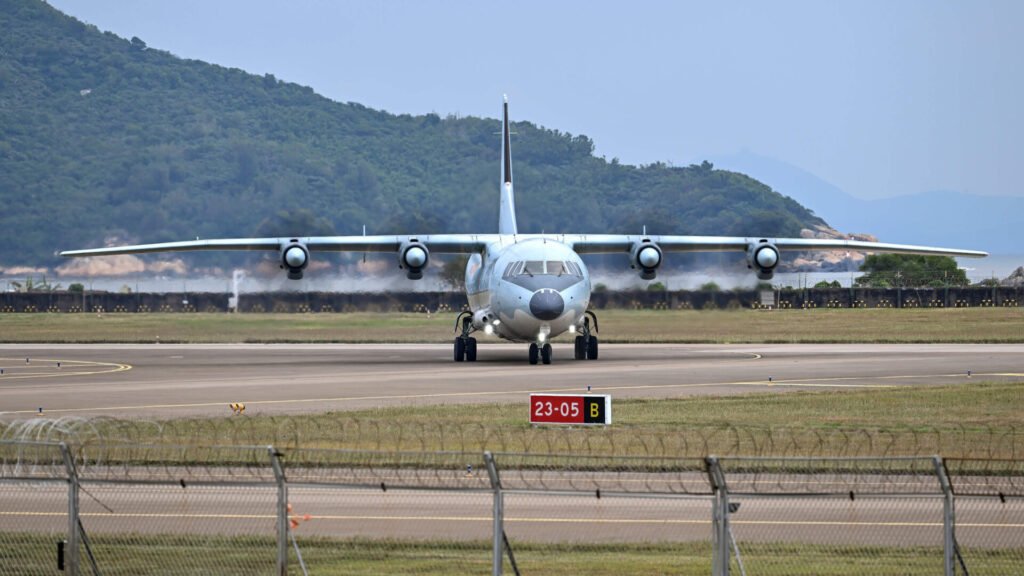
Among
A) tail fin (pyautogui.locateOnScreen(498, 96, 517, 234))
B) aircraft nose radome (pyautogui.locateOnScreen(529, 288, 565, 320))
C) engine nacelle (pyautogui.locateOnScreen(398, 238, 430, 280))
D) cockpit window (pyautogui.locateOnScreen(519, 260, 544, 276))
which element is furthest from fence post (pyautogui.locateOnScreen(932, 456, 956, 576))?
tail fin (pyautogui.locateOnScreen(498, 96, 517, 234))

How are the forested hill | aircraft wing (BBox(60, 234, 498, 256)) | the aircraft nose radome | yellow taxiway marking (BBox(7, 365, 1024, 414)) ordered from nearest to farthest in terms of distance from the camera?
yellow taxiway marking (BBox(7, 365, 1024, 414)), the aircraft nose radome, aircraft wing (BBox(60, 234, 498, 256)), the forested hill

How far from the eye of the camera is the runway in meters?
27.2

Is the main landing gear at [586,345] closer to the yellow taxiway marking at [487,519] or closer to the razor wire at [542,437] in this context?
the razor wire at [542,437]

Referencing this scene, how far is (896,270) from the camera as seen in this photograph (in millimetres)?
79750

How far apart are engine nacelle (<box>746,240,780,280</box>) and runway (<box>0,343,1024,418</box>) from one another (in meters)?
2.56

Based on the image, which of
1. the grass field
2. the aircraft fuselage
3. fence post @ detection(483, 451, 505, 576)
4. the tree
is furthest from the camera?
the tree

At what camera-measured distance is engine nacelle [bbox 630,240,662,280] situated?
42969mm

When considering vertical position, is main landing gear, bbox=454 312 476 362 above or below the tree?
below

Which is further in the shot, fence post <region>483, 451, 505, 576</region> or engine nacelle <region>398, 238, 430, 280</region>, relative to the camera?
engine nacelle <region>398, 238, 430, 280</region>

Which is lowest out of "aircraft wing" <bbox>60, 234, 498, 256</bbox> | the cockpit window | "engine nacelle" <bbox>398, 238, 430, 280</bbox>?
the cockpit window

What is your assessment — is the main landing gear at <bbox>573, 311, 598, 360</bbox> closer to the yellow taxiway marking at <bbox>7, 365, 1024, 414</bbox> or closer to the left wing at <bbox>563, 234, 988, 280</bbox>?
the left wing at <bbox>563, 234, 988, 280</bbox>

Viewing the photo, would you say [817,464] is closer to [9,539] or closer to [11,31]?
[9,539]

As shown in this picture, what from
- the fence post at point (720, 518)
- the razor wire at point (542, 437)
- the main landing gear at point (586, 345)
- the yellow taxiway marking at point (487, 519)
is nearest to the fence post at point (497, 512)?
the fence post at point (720, 518)

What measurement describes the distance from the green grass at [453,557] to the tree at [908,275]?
2349 inches
